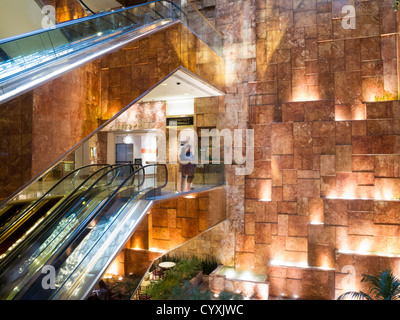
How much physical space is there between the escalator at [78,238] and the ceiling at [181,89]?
3.35 meters

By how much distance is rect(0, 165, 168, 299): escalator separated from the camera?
3830 mm

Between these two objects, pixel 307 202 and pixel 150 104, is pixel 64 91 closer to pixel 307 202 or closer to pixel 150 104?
pixel 150 104

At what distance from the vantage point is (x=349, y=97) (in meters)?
8.77

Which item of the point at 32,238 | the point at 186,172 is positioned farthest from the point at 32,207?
the point at 186,172

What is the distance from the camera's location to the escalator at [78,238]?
3.83 m

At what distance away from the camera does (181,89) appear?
9203 mm

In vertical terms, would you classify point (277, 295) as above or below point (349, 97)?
below

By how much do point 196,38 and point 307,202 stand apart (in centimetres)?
528

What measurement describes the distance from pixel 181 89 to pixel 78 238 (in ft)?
19.3

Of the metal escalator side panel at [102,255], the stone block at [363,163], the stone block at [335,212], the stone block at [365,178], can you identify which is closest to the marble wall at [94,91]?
the metal escalator side panel at [102,255]

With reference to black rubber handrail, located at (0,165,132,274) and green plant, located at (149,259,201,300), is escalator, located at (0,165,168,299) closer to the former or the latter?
black rubber handrail, located at (0,165,132,274)

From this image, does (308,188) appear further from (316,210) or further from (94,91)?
(94,91)

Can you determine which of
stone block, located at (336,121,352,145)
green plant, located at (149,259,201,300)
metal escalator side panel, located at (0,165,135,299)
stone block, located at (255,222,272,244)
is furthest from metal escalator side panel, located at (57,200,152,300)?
stone block, located at (336,121,352,145)

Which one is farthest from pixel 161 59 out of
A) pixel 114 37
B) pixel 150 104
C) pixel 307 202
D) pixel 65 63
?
pixel 307 202
